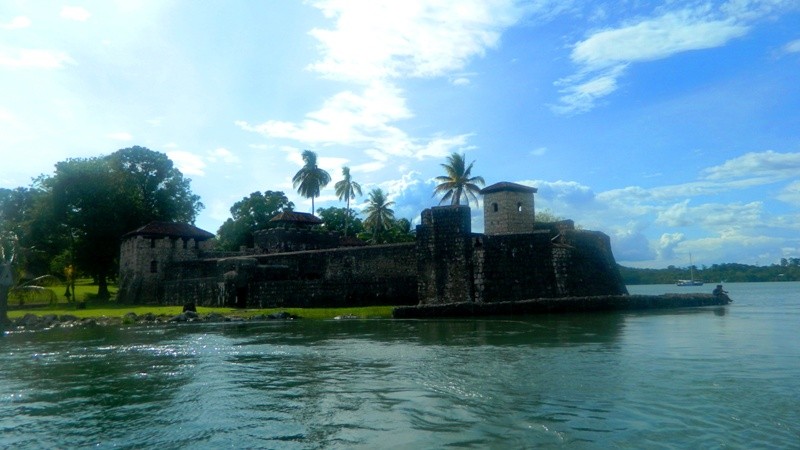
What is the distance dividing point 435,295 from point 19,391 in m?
17.9

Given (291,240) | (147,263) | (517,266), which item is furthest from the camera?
(291,240)

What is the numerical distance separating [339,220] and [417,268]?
37.6 meters

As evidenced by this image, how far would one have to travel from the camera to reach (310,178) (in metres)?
58.2

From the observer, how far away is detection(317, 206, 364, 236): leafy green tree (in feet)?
210

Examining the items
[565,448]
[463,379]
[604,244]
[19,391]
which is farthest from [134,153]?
[565,448]

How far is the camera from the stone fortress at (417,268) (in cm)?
2670

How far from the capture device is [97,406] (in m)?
9.45

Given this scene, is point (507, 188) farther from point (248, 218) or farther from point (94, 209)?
point (248, 218)

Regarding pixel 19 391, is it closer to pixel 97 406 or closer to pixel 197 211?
pixel 97 406

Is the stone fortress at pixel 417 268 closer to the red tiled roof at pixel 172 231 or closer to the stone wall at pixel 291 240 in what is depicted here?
the red tiled roof at pixel 172 231

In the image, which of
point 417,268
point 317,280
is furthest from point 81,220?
point 417,268

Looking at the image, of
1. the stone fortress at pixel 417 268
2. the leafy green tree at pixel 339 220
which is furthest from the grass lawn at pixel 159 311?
the leafy green tree at pixel 339 220

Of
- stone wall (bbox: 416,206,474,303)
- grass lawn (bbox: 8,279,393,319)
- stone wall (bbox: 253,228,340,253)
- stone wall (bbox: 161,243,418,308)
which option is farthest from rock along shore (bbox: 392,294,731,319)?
stone wall (bbox: 253,228,340,253)

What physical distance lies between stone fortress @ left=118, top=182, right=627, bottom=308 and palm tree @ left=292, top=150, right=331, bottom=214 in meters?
19.7
